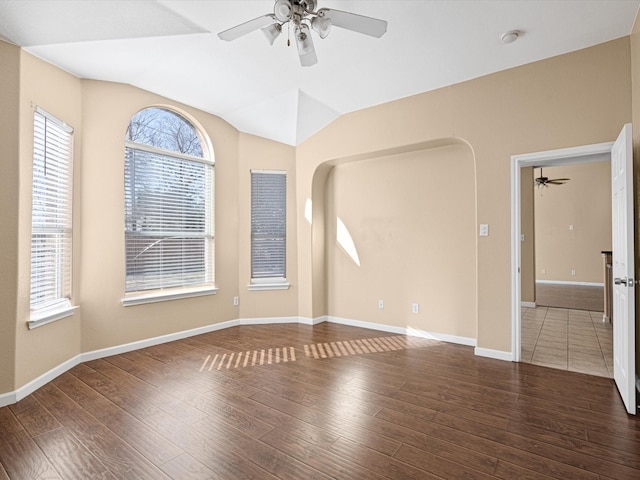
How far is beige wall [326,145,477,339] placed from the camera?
3.93m

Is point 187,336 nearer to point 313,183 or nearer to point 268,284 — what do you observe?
point 268,284

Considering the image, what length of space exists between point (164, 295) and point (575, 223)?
9.72m

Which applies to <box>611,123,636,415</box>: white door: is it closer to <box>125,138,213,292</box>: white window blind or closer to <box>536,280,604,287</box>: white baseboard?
<box>125,138,213,292</box>: white window blind

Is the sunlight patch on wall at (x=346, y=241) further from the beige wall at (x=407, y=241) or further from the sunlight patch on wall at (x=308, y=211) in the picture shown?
the sunlight patch on wall at (x=308, y=211)

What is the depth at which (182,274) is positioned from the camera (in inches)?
170

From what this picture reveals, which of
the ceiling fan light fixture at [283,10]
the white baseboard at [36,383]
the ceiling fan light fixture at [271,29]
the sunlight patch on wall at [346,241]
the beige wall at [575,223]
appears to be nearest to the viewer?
the ceiling fan light fixture at [283,10]

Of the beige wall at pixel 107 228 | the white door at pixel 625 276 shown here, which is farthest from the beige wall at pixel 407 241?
the beige wall at pixel 107 228

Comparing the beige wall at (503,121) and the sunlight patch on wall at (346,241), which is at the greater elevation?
the beige wall at (503,121)

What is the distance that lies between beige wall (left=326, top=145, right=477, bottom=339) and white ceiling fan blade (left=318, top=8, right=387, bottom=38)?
7.23 ft

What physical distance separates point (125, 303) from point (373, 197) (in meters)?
3.32

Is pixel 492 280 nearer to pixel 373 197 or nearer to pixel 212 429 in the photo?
pixel 373 197

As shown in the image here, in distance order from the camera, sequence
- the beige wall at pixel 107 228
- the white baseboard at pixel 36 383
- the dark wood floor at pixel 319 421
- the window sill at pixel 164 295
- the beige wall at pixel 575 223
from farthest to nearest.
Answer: the beige wall at pixel 575 223
the window sill at pixel 164 295
the beige wall at pixel 107 228
the white baseboard at pixel 36 383
the dark wood floor at pixel 319 421

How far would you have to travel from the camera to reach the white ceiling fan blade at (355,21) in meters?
2.05

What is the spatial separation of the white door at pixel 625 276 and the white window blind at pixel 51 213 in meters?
4.65
